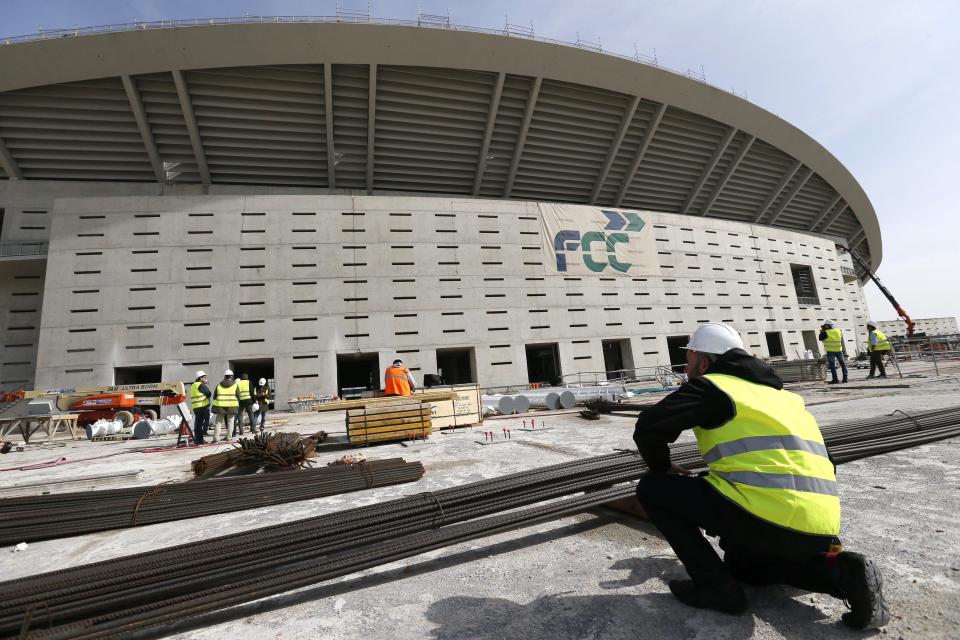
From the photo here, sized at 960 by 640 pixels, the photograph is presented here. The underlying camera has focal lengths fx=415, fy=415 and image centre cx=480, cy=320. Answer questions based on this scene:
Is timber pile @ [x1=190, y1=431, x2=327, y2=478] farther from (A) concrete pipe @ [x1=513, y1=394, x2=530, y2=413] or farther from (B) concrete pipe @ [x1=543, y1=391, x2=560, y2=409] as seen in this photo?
(B) concrete pipe @ [x1=543, y1=391, x2=560, y2=409]

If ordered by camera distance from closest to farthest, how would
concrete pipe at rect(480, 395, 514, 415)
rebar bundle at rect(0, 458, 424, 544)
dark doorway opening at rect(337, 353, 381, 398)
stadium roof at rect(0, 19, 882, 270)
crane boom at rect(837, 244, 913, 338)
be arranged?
rebar bundle at rect(0, 458, 424, 544), concrete pipe at rect(480, 395, 514, 415), stadium roof at rect(0, 19, 882, 270), dark doorway opening at rect(337, 353, 381, 398), crane boom at rect(837, 244, 913, 338)

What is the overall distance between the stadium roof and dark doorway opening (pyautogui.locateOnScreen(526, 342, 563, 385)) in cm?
935

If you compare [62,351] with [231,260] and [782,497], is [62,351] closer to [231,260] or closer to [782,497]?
[231,260]

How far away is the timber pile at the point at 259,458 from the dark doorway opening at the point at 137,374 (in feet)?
52.0

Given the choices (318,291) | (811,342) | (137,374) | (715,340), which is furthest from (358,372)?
(811,342)

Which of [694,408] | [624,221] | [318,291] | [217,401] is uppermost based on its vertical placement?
[624,221]

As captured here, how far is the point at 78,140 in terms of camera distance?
19.1 metres

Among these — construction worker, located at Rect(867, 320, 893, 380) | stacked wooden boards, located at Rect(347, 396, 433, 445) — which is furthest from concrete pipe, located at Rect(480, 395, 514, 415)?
construction worker, located at Rect(867, 320, 893, 380)

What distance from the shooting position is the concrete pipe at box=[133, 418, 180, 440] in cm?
1176

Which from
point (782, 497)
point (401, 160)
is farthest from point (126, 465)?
point (401, 160)

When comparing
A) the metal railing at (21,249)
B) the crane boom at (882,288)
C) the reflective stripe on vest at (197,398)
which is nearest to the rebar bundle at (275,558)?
the reflective stripe on vest at (197,398)

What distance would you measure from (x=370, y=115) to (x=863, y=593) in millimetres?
22418

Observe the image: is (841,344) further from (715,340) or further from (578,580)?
(578,580)

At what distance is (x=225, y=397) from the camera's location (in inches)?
366
